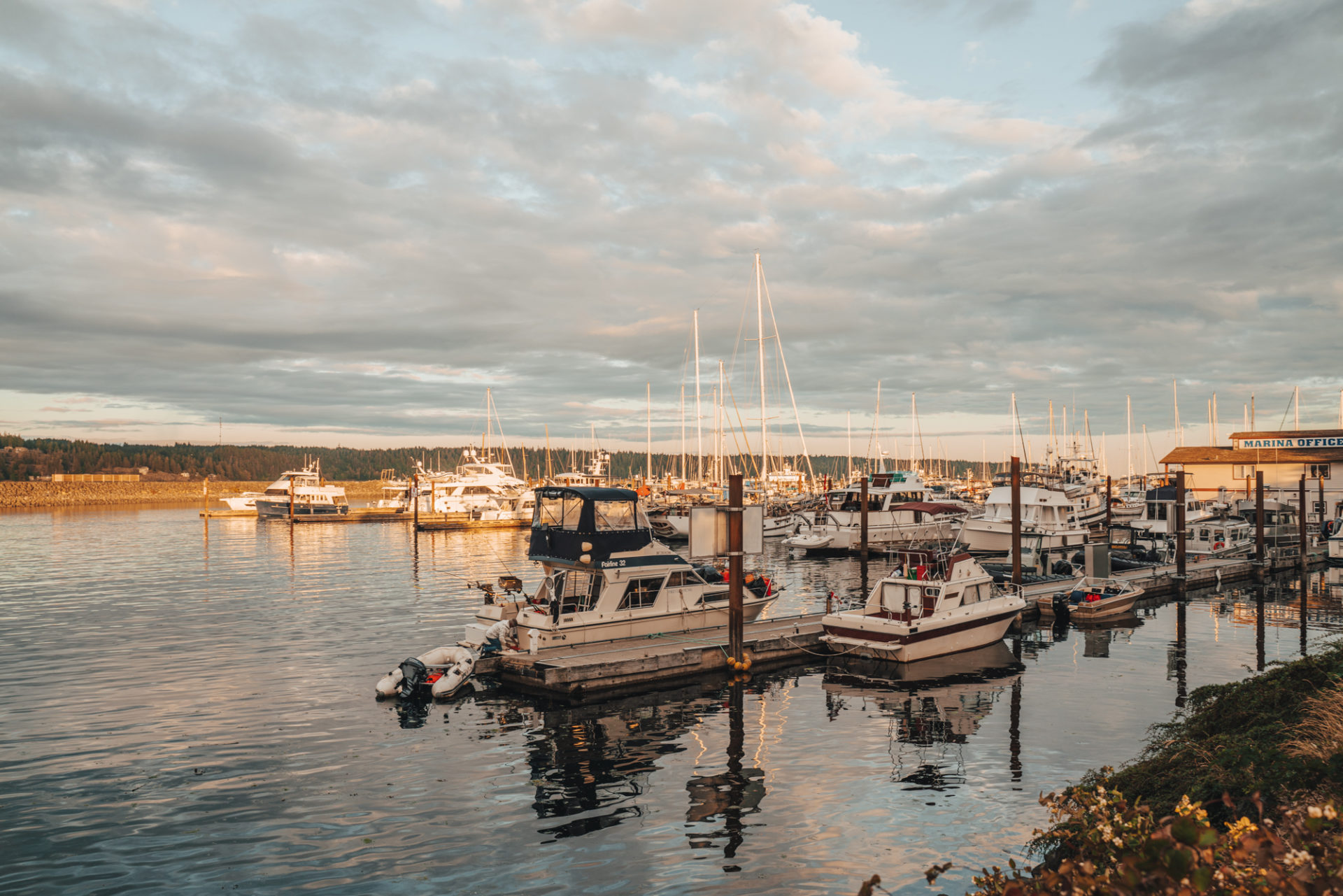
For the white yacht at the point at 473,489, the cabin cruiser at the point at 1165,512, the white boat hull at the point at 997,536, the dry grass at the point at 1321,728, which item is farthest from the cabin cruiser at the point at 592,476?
the dry grass at the point at 1321,728

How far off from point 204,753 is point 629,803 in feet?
31.5

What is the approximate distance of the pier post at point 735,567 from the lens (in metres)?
22.8

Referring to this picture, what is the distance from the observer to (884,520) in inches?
2473

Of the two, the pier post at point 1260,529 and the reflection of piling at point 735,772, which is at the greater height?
the pier post at point 1260,529

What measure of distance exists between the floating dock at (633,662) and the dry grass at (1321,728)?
47.5 ft

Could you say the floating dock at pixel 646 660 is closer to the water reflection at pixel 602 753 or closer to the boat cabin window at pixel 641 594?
the water reflection at pixel 602 753

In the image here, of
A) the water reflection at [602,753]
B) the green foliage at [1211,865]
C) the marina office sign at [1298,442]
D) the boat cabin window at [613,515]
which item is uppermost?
the marina office sign at [1298,442]

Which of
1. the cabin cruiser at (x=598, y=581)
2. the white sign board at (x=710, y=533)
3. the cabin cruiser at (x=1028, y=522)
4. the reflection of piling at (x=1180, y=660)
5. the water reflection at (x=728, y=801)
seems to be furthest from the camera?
the cabin cruiser at (x=1028, y=522)

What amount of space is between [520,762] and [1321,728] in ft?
44.2

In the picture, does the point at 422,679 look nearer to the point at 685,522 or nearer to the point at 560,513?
the point at 560,513

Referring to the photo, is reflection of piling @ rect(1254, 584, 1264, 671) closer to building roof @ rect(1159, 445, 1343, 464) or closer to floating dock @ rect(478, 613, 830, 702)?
floating dock @ rect(478, 613, 830, 702)

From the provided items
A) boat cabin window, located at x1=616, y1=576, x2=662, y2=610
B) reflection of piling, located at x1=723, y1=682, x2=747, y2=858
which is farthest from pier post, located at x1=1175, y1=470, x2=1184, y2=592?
boat cabin window, located at x1=616, y1=576, x2=662, y2=610

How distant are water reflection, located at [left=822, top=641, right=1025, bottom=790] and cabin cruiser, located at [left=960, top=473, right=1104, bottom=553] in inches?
1052

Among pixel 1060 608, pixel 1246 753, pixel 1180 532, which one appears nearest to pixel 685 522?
pixel 1180 532
